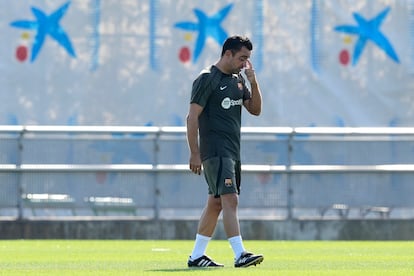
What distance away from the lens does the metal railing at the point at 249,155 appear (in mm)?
20750

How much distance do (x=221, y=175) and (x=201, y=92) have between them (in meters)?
0.73

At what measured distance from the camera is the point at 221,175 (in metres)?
12.8

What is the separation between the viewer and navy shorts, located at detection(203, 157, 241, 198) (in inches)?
505

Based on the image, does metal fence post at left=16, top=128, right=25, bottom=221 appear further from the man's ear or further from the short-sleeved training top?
the man's ear

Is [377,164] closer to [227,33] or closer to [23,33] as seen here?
[227,33]

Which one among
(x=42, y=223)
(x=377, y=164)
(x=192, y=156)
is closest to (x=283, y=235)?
(x=377, y=164)

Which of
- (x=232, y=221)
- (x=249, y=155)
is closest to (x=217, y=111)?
(x=232, y=221)
